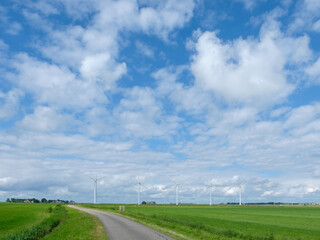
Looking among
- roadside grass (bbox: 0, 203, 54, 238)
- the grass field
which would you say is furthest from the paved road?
roadside grass (bbox: 0, 203, 54, 238)

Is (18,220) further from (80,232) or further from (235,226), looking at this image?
(235,226)

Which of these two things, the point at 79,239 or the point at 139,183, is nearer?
the point at 79,239

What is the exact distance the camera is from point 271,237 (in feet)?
97.8

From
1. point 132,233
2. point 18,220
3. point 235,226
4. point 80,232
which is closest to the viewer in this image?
point 132,233

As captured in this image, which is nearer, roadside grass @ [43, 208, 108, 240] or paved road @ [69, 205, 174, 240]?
paved road @ [69, 205, 174, 240]

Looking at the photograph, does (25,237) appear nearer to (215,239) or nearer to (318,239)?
(215,239)

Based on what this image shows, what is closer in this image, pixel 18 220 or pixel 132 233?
pixel 132 233

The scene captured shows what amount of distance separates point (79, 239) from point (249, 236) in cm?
1691

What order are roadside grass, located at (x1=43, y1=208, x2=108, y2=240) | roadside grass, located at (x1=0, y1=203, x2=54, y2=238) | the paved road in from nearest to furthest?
the paved road → roadside grass, located at (x1=43, y1=208, x2=108, y2=240) → roadside grass, located at (x1=0, y1=203, x2=54, y2=238)

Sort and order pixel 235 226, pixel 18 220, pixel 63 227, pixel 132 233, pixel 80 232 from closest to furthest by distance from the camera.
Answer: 1. pixel 132 233
2. pixel 80 232
3. pixel 63 227
4. pixel 235 226
5. pixel 18 220

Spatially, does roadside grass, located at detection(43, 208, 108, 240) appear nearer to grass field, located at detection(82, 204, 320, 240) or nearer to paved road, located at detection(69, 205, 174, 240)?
paved road, located at detection(69, 205, 174, 240)

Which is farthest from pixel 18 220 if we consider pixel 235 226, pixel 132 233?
pixel 235 226

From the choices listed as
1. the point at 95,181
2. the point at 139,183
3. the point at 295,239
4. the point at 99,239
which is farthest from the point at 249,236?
the point at 139,183

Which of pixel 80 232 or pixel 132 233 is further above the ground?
pixel 132 233
